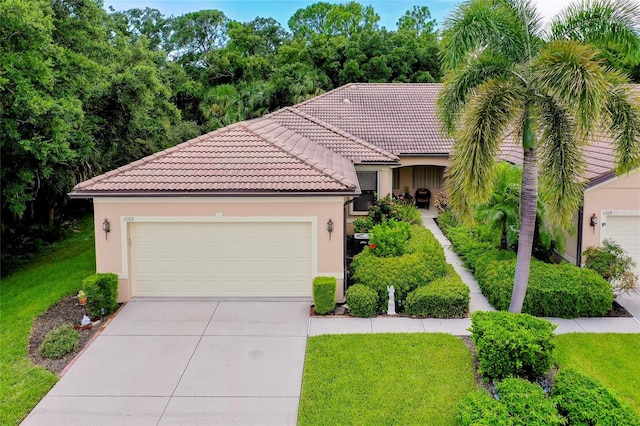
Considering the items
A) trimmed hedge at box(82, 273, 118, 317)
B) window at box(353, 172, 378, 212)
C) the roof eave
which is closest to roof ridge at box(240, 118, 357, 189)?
the roof eave

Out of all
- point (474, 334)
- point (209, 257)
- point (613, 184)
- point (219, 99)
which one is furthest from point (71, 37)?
point (219, 99)

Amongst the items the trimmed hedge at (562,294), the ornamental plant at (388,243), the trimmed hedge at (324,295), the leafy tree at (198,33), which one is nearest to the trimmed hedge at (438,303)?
the trimmed hedge at (562,294)

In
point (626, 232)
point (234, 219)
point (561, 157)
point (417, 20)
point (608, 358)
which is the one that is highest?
point (417, 20)

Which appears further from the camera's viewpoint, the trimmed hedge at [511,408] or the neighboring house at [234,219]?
the neighboring house at [234,219]

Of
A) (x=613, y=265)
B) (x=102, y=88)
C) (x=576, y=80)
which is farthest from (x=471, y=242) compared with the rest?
(x=102, y=88)

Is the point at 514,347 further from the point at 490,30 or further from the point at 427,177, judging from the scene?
the point at 427,177

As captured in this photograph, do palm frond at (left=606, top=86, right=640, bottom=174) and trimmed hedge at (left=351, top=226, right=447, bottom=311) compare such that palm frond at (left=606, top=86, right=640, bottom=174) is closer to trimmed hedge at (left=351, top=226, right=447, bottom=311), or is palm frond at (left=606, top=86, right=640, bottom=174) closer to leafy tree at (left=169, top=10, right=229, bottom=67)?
trimmed hedge at (left=351, top=226, right=447, bottom=311)

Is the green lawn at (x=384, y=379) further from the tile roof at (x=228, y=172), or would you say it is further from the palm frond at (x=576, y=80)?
the palm frond at (x=576, y=80)
